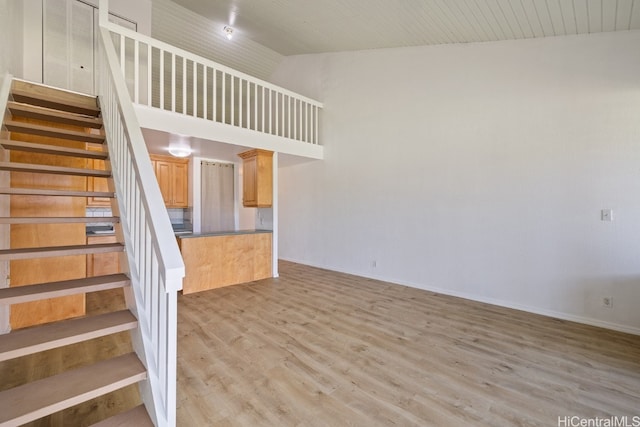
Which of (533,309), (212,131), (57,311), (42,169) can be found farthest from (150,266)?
(533,309)

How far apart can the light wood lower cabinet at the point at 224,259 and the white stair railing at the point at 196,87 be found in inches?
71.5

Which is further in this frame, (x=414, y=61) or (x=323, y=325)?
(x=414, y=61)

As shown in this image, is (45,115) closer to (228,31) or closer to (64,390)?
(64,390)

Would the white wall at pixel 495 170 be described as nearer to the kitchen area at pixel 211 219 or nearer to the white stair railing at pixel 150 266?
the kitchen area at pixel 211 219

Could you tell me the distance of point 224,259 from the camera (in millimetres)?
4609

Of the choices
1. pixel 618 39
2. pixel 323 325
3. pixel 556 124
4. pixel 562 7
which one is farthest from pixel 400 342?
pixel 618 39

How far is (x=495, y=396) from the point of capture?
197cm

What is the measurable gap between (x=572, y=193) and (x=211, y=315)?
4.37 meters

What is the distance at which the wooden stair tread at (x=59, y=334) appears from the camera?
1428 mm

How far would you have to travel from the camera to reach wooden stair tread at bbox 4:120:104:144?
2486 mm

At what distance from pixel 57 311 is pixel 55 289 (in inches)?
84.7

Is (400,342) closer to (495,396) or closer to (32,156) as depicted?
(495,396)

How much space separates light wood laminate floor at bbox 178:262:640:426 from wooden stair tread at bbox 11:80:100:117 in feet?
8.34

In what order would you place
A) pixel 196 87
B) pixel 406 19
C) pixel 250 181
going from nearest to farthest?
pixel 406 19 → pixel 196 87 → pixel 250 181
